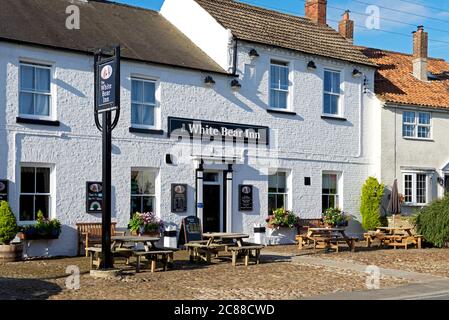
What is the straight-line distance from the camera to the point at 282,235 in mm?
23406

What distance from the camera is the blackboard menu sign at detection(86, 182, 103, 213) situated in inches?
755

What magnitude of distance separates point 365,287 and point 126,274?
17.1 feet

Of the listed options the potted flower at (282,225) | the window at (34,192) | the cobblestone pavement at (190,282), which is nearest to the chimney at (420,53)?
the potted flower at (282,225)

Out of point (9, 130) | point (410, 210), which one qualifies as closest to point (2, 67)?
point (9, 130)

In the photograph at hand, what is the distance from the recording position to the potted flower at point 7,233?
653 inches

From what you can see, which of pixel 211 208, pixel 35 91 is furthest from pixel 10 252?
pixel 211 208

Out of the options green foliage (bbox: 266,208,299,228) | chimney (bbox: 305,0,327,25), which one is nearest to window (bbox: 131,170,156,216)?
green foliage (bbox: 266,208,299,228)

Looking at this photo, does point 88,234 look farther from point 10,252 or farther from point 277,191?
point 277,191

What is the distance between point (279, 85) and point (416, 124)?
709 centimetres

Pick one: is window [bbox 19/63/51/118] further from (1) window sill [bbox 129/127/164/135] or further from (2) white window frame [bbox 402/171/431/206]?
(2) white window frame [bbox 402/171/431/206]

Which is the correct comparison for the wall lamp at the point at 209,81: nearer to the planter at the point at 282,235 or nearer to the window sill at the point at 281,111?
the window sill at the point at 281,111

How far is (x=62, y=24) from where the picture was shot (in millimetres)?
20234

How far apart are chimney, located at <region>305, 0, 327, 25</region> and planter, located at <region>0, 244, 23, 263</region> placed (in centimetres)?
1674
